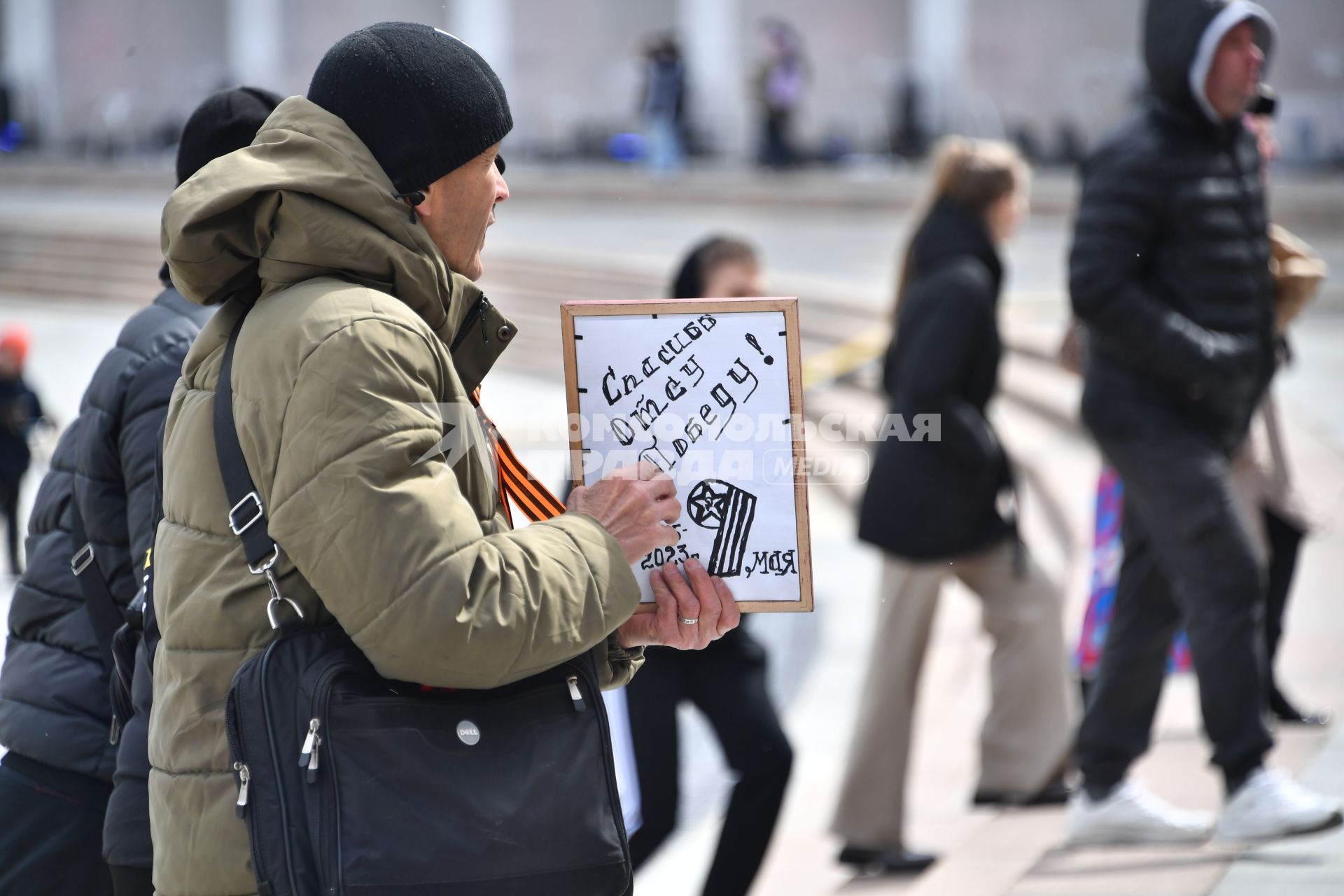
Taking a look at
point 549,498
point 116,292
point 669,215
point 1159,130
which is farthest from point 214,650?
point 669,215

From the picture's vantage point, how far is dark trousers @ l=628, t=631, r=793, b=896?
398 cm

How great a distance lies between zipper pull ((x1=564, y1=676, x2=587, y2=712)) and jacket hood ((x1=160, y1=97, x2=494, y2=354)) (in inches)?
19.0

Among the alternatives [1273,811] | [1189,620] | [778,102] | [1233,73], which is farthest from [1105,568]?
A: [778,102]

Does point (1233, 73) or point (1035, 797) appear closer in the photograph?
point (1233, 73)

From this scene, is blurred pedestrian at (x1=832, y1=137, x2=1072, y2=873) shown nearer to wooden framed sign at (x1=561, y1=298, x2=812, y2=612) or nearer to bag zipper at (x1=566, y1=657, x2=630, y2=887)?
wooden framed sign at (x1=561, y1=298, x2=812, y2=612)

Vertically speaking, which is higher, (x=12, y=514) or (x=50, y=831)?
(x=50, y=831)

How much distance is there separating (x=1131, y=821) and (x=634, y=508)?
99.4 inches

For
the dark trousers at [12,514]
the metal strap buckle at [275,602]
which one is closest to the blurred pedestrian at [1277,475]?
the metal strap buckle at [275,602]

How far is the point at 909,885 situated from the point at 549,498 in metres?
2.64

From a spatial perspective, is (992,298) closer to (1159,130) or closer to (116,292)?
(1159,130)

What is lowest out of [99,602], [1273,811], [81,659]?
[1273,811]

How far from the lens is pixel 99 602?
2605mm

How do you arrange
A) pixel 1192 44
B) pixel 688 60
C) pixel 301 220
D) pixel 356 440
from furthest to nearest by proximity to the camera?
1. pixel 688 60
2. pixel 1192 44
3. pixel 301 220
4. pixel 356 440

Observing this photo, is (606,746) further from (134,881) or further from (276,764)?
(134,881)
